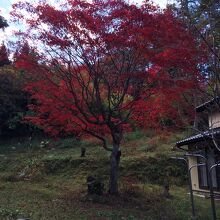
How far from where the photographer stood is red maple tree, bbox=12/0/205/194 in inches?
506

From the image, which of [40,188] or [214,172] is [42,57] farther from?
[214,172]

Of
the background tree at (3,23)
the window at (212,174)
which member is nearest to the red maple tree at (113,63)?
the window at (212,174)

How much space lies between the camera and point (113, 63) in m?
14.3

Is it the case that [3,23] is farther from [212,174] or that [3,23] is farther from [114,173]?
[212,174]

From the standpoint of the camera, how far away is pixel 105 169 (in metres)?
21.7

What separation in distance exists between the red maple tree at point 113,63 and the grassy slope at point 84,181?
1796 mm

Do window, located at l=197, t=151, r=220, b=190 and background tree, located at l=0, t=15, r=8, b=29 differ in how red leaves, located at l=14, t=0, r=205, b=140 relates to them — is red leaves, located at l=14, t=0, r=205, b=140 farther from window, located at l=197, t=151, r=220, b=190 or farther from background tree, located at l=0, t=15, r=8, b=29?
background tree, located at l=0, t=15, r=8, b=29

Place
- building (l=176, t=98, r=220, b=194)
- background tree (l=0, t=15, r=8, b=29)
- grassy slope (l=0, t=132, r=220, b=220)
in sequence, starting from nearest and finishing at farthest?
1. grassy slope (l=0, t=132, r=220, b=220)
2. building (l=176, t=98, r=220, b=194)
3. background tree (l=0, t=15, r=8, b=29)

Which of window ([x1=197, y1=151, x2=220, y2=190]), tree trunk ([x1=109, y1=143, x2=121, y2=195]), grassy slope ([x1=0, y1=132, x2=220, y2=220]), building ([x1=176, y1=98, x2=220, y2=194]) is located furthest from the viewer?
window ([x1=197, y1=151, x2=220, y2=190])

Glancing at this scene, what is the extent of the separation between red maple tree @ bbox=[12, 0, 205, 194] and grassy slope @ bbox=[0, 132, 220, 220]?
5.89ft

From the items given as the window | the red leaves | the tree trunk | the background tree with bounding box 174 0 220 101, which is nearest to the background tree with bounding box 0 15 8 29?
the red leaves

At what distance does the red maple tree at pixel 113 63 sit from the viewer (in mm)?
12852

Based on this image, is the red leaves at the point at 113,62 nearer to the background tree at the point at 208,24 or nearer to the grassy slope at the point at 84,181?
the background tree at the point at 208,24

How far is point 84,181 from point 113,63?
7.51 meters
